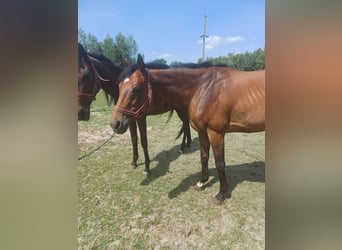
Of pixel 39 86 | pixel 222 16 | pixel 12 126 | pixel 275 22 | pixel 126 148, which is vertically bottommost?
pixel 126 148

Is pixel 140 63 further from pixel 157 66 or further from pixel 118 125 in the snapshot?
pixel 118 125

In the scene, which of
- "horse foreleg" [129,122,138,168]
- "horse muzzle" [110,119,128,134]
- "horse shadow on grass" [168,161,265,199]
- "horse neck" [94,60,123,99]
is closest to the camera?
"horse muzzle" [110,119,128,134]

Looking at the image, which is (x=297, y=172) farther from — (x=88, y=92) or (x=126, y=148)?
(x=126, y=148)

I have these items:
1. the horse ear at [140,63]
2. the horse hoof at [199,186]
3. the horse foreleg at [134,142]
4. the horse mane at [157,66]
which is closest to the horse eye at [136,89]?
the horse ear at [140,63]

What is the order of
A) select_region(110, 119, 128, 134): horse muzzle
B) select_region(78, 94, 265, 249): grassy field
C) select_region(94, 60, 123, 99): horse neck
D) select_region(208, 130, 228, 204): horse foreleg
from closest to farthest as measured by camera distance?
select_region(78, 94, 265, 249): grassy field, select_region(110, 119, 128, 134): horse muzzle, select_region(208, 130, 228, 204): horse foreleg, select_region(94, 60, 123, 99): horse neck

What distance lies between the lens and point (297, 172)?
613 mm

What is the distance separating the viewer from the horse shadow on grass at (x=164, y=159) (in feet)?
6.46

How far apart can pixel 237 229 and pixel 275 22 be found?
3.70 ft

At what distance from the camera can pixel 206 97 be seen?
1.55m

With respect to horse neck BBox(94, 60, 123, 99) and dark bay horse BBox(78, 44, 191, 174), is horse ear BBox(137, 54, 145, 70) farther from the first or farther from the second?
horse neck BBox(94, 60, 123, 99)

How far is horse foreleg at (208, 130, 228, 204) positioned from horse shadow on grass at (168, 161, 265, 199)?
0.19 ft

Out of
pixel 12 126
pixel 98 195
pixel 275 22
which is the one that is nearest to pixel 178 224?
pixel 98 195

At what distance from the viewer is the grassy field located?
130 centimetres

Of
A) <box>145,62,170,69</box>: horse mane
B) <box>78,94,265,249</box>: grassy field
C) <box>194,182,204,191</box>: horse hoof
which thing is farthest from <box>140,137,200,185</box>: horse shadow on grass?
<box>145,62,170,69</box>: horse mane
